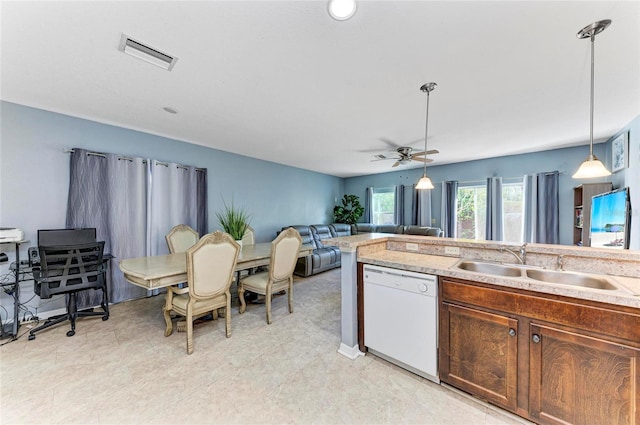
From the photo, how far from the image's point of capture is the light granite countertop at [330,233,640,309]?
1278 millimetres

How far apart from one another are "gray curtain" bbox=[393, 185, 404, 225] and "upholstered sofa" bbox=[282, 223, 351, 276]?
5.35 ft

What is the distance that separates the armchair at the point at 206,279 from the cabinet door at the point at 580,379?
2428 millimetres

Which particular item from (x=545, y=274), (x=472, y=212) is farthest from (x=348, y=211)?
(x=545, y=274)

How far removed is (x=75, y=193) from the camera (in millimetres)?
2979

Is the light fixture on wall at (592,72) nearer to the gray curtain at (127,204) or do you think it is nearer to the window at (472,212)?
the window at (472,212)

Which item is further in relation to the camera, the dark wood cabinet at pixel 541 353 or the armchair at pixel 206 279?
the armchair at pixel 206 279

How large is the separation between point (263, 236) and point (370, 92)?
4.00 meters

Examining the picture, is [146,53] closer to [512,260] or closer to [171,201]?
[171,201]

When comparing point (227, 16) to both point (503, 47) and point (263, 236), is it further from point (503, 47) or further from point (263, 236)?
point (263, 236)

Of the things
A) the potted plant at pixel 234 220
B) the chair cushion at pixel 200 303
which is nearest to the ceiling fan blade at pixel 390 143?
the potted plant at pixel 234 220

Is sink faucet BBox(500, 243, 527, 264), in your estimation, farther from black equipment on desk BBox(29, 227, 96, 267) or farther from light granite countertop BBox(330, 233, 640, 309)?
black equipment on desk BBox(29, 227, 96, 267)

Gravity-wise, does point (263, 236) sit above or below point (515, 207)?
below

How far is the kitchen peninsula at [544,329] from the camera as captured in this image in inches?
47.5

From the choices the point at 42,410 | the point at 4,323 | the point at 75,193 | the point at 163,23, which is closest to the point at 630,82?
the point at 163,23
